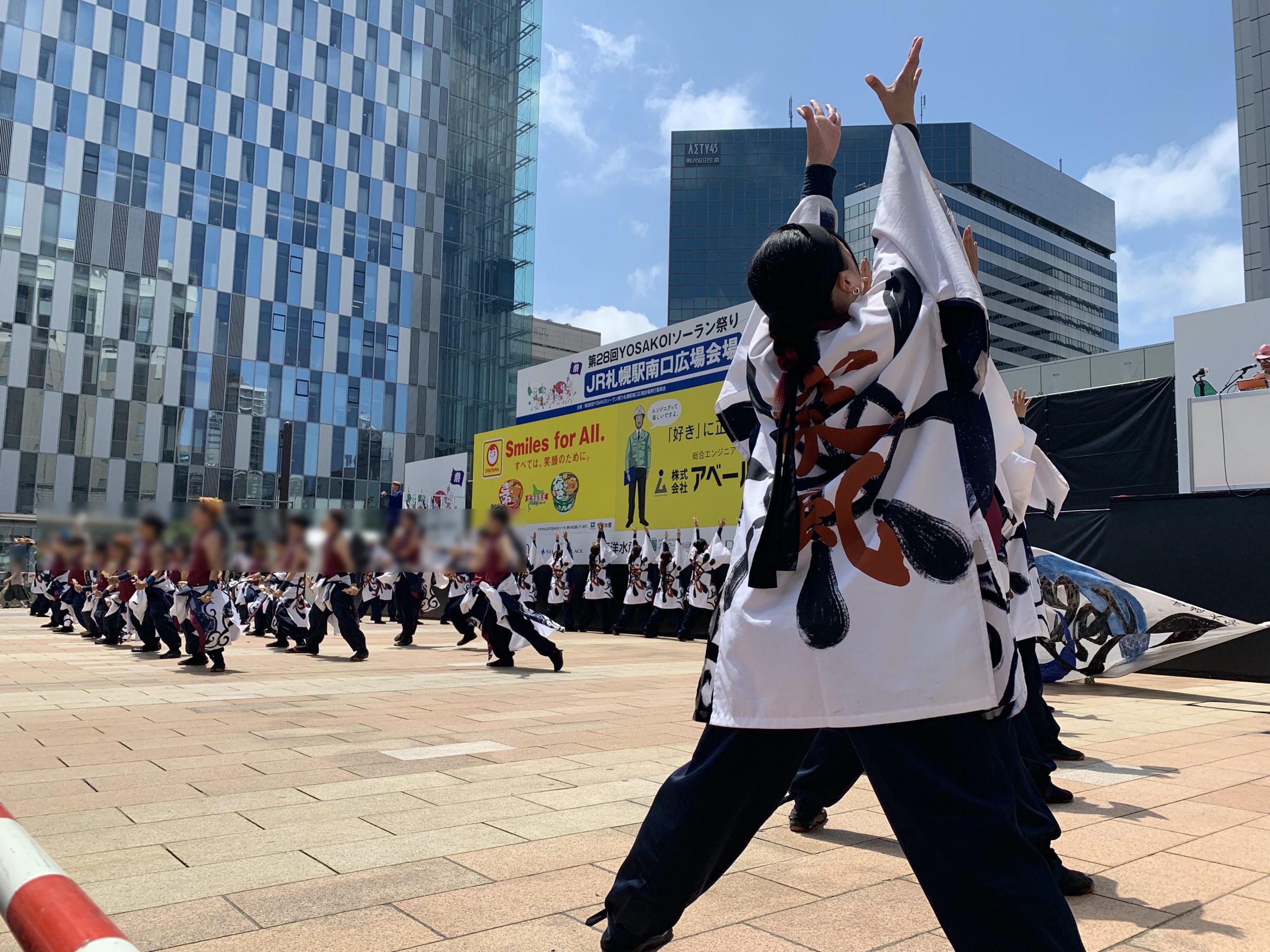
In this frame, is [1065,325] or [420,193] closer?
[420,193]

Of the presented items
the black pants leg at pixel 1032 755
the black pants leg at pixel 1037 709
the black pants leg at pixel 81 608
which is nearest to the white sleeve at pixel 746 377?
the black pants leg at pixel 1037 709

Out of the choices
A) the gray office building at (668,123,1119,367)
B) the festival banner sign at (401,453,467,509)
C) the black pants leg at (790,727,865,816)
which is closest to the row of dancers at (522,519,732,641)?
the black pants leg at (790,727,865,816)

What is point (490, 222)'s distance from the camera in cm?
187

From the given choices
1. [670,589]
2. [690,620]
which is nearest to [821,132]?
[690,620]

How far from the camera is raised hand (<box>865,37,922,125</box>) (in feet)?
6.98

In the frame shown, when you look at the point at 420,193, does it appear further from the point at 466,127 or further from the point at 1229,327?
the point at 1229,327

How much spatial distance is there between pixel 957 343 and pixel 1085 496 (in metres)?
13.9

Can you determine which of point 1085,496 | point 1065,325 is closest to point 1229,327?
point 1085,496

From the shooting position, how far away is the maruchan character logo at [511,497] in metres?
0.87

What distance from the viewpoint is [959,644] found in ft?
5.52

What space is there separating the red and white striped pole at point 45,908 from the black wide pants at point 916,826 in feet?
3.13

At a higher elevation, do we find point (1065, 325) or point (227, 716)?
point (1065, 325)

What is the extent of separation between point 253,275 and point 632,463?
15896mm

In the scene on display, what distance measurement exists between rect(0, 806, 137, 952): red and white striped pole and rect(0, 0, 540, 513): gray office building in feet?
2.38
